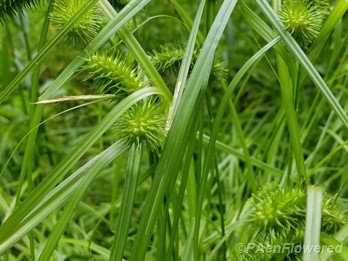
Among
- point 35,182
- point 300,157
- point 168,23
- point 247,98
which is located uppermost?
point 168,23

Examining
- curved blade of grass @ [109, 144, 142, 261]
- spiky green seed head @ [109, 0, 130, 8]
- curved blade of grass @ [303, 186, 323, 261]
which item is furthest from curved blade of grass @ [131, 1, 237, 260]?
spiky green seed head @ [109, 0, 130, 8]

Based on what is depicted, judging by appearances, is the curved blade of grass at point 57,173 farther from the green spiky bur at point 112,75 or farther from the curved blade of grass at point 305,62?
the curved blade of grass at point 305,62

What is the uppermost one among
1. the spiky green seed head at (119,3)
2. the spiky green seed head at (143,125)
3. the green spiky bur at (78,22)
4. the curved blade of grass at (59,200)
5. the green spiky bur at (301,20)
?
the spiky green seed head at (119,3)

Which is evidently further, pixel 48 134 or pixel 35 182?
pixel 48 134

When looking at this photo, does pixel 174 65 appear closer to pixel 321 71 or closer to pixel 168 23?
pixel 321 71

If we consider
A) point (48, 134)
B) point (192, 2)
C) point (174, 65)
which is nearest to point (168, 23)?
point (192, 2)

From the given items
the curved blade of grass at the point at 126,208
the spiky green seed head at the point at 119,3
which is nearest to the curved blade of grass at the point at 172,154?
the curved blade of grass at the point at 126,208

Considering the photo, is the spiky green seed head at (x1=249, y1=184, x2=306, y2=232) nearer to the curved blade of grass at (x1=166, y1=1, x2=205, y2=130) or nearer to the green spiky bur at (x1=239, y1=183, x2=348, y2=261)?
the green spiky bur at (x1=239, y1=183, x2=348, y2=261)
